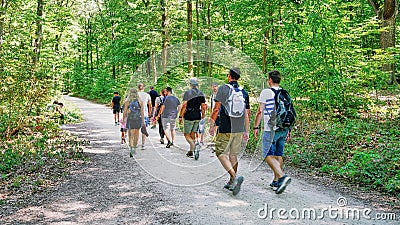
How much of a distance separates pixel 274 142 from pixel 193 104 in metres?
3.48

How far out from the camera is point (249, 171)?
25.7 ft

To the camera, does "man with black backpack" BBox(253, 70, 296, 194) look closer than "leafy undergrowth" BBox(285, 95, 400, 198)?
Yes

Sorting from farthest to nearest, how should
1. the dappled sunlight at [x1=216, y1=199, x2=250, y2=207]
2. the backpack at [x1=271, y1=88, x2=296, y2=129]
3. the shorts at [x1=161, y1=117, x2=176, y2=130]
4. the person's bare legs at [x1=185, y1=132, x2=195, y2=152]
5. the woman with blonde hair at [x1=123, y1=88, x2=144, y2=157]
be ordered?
the shorts at [x1=161, y1=117, x2=176, y2=130]
the woman with blonde hair at [x1=123, y1=88, x2=144, y2=157]
the person's bare legs at [x1=185, y1=132, x2=195, y2=152]
the backpack at [x1=271, y1=88, x2=296, y2=129]
the dappled sunlight at [x1=216, y1=199, x2=250, y2=207]

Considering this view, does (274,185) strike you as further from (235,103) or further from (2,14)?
(2,14)

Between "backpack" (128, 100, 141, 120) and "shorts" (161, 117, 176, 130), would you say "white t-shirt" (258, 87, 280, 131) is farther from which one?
"shorts" (161, 117, 176, 130)

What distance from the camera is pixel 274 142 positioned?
5977mm

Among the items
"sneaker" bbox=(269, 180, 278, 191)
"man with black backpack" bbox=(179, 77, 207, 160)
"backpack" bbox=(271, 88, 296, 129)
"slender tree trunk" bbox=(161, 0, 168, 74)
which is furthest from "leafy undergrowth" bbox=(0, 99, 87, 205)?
"slender tree trunk" bbox=(161, 0, 168, 74)

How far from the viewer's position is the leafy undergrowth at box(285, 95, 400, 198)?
701 cm

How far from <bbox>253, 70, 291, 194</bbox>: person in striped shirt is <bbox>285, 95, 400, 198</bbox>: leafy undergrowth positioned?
2020 millimetres

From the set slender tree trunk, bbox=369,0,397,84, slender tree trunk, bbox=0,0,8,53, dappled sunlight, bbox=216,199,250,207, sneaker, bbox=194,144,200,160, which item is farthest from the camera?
slender tree trunk, bbox=369,0,397,84

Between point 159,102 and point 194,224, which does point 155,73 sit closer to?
point 159,102

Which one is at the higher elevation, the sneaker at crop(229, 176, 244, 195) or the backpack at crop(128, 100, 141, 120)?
the backpack at crop(128, 100, 141, 120)

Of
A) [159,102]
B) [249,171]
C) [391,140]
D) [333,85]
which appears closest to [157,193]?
[249,171]

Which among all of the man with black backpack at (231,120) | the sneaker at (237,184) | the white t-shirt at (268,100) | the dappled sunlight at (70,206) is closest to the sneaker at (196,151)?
the man with black backpack at (231,120)
